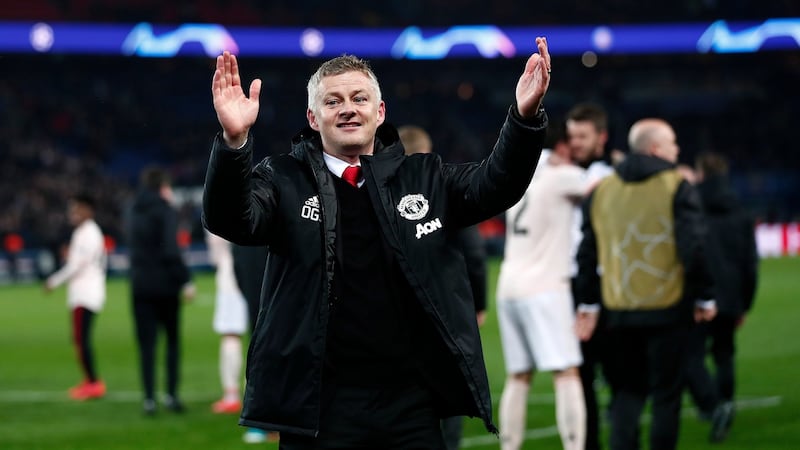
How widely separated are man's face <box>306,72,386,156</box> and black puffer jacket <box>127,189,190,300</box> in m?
7.56

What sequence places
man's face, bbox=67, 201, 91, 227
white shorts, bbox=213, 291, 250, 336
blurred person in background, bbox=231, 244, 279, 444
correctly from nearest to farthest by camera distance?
blurred person in background, bbox=231, 244, 279, 444 → white shorts, bbox=213, 291, 250, 336 → man's face, bbox=67, 201, 91, 227

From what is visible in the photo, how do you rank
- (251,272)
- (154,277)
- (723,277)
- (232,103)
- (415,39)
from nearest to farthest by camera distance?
1. (232,103)
2. (251,272)
3. (723,277)
4. (154,277)
5. (415,39)

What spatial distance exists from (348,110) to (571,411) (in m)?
3.96

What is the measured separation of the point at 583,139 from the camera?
329 inches

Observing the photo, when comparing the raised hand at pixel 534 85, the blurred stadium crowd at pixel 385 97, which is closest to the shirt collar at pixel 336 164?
the raised hand at pixel 534 85

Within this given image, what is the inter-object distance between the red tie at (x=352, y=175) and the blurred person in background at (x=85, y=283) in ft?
30.0

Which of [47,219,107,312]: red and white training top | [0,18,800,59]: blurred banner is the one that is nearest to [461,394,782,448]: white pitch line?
[47,219,107,312]: red and white training top

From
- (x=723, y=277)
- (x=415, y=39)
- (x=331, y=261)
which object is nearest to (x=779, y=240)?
(x=415, y=39)

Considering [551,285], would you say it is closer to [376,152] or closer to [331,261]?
[376,152]

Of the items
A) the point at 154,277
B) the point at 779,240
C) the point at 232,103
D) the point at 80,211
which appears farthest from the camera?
the point at 779,240

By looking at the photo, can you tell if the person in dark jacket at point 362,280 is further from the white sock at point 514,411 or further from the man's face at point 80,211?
the man's face at point 80,211

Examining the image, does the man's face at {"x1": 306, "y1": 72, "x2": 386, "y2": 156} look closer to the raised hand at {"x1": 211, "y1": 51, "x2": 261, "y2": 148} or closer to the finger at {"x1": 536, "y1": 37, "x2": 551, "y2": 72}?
the raised hand at {"x1": 211, "y1": 51, "x2": 261, "y2": 148}

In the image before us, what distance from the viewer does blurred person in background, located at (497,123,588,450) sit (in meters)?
7.83

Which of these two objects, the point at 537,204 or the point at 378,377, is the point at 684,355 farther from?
the point at 378,377
